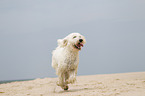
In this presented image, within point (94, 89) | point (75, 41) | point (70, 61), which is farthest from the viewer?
point (70, 61)

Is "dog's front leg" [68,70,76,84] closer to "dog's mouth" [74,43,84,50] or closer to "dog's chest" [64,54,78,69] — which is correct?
"dog's chest" [64,54,78,69]

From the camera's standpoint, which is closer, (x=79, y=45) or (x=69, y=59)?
(x=79, y=45)

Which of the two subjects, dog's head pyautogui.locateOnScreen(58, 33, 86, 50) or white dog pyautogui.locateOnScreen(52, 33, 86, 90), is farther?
white dog pyautogui.locateOnScreen(52, 33, 86, 90)

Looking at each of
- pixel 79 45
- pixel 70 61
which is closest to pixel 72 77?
pixel 70 61

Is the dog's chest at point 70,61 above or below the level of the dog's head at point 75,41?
below

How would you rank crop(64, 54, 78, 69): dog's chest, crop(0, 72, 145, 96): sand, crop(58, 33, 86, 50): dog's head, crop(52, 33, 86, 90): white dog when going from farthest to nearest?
crop(64, 54, 78, 69): dog's chest < crop(52, 33, 86, 90): white dog < crop(58, 33, 86, 50): dog's head < crop(0, 72, 145, 96): sand

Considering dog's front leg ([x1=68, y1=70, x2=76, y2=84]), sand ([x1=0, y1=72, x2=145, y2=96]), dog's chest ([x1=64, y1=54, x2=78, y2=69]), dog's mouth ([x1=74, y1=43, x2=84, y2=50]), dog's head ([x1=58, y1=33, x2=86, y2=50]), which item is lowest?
sand ([x1=0, y1=72, x2=145, y2=96])

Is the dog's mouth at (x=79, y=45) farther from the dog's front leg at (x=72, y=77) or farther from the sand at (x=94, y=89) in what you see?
the sand at (x=94, y=89)

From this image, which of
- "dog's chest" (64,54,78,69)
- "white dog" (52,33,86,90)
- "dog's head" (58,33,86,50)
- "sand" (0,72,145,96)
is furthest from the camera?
"dog's chest" (64,54,78,69)

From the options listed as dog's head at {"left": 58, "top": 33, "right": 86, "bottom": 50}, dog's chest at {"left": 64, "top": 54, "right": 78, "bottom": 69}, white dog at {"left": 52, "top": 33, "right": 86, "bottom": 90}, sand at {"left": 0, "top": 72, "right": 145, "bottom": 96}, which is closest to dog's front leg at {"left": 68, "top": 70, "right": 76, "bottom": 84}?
white dog at {"left": 52, "top": 33, "right": 86, "bottom": 90}

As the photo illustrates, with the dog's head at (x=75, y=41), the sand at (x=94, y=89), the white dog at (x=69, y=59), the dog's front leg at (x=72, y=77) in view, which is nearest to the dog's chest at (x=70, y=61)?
the white dog at (x=69, y=59)

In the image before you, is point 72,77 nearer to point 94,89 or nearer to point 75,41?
point 94,89

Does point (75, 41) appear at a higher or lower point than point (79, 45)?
higher

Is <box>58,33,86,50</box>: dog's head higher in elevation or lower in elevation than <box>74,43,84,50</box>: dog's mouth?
higher
